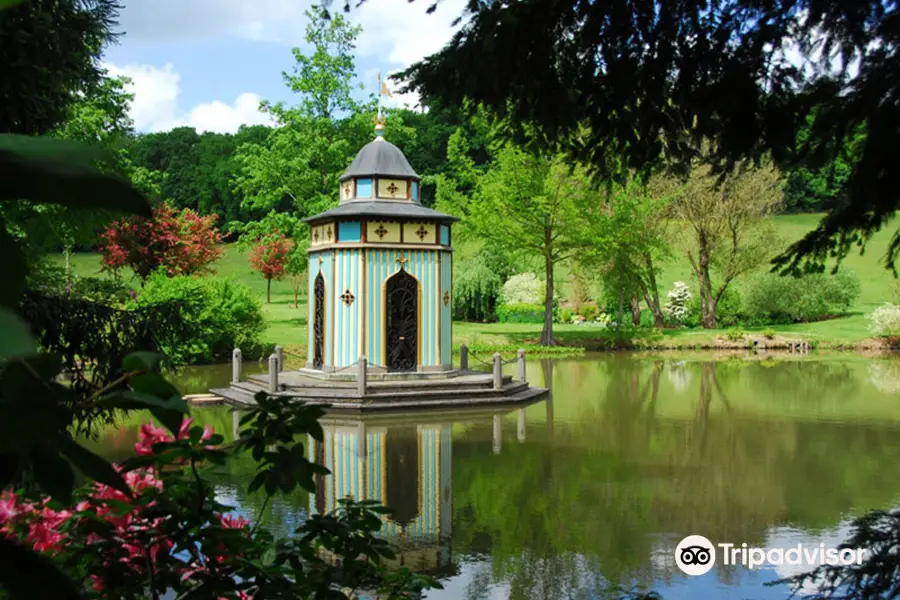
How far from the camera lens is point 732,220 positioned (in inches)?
1161

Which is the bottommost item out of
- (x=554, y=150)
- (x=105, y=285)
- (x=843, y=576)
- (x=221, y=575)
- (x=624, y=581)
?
(x=624, y=581)

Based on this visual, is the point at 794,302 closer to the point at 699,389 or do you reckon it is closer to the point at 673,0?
the point at 699,389

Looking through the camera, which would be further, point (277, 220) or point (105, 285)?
point (277, 220)

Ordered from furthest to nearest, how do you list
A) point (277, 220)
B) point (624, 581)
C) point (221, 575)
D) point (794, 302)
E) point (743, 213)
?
point (794, 302) → point (743, 213) → point (277, 220) → point (624, 581) → point (221, 575)

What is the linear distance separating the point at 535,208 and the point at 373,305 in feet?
39.6

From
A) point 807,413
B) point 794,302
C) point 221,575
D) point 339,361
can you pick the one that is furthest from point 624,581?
point 794,302

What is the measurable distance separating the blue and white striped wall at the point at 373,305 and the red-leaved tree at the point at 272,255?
12.6 meters

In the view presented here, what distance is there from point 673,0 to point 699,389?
1355 centimetres

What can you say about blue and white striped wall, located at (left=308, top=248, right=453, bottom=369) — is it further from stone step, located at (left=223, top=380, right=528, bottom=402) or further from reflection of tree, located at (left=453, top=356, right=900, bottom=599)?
reflection of tree, located at (left=453, top=356, right=900, bottom=599)

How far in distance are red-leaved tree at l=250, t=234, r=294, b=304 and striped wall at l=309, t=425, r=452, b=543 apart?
1653 centimetres

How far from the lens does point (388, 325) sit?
14820mm

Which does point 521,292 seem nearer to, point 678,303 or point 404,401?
point 678,303

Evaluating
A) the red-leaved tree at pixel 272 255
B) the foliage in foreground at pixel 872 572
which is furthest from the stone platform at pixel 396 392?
the red-leaved tree at pixel 272 255

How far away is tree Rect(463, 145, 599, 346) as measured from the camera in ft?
83.0
